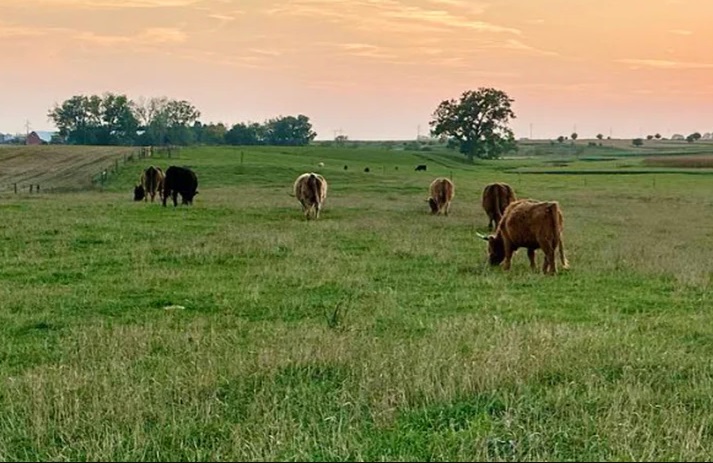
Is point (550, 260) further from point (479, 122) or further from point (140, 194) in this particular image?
point (479, 122)

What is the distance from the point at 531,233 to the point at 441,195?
14.2m

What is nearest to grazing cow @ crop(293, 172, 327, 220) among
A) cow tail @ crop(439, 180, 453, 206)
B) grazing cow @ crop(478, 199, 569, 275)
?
cow tail @ crop(439, 180, 453, 206)

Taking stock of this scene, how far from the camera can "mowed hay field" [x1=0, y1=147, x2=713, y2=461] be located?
16.9 ft

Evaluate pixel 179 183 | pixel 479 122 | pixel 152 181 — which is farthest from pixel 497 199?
pixel 479 122

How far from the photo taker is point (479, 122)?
354ft

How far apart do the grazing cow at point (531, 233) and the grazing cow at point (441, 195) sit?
1328 centimetres

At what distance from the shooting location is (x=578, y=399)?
6078 mm

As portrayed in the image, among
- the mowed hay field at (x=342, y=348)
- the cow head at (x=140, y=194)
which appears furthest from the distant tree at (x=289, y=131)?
the mowed hay field at (x=342, y=348)

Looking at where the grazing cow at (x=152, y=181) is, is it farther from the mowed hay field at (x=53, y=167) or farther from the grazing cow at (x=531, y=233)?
the grazing cow at (x=531, y=233)

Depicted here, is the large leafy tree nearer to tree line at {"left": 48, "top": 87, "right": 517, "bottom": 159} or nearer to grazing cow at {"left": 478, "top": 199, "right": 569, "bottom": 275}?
tree line at {"left": 48, "top": 87, "right": 517, "bottom": 159}

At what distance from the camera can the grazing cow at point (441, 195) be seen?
28.4 meters

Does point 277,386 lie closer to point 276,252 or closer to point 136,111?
point 276,252

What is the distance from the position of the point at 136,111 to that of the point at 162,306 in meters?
133

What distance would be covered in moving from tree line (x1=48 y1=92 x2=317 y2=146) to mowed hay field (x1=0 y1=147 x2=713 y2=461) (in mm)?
112150
